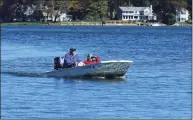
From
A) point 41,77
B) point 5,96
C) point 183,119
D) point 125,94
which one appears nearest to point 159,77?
point 41,77

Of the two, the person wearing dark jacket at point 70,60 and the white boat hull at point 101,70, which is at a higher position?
the person wearing dark jacket at point 70,60

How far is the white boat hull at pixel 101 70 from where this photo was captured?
4269 centimetres

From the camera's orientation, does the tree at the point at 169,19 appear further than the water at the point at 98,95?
Yes

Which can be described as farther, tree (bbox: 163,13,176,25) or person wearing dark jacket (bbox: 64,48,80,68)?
tree (bbox: 163,13,176,25)

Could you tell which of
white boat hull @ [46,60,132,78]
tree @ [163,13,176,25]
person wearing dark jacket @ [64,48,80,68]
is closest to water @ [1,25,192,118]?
white boat hull @ [46,60,132,78]

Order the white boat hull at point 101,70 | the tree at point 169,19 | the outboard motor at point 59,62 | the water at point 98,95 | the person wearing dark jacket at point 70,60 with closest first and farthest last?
the water at point 98,95 < the white boat hull at point 101,70 < the person wearing dark jacket at point 70,60 < the outboard motor at point 59,62 < the tree at point 169,19

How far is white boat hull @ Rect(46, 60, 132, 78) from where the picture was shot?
42688 millimetres

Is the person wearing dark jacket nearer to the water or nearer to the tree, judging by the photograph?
the water

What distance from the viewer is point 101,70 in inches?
1695

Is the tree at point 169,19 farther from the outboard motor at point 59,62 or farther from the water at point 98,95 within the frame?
the outboard motor at point 59,62

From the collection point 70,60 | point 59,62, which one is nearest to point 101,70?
point 70,60

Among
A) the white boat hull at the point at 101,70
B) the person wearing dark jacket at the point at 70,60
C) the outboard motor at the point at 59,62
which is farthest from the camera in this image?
the outboard motor at the point at 59,62

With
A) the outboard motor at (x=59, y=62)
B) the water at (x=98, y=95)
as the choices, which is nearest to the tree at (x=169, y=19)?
the water at (x=98, y=95)

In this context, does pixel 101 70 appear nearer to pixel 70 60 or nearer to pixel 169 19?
pixel 70 60
